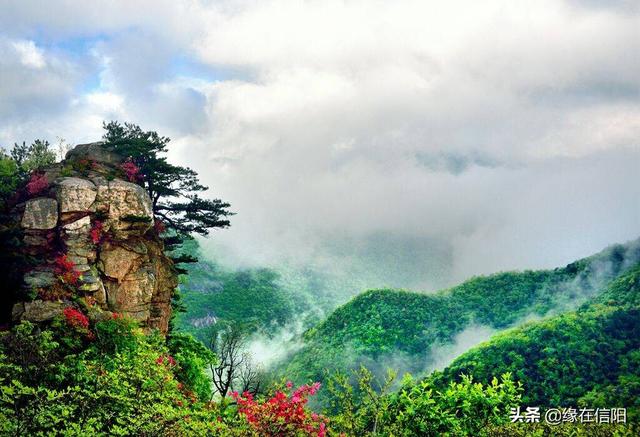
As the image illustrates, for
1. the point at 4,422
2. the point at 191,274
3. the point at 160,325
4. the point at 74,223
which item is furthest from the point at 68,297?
the point at 191,274

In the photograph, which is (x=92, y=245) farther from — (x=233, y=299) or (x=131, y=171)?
(x=233, y=299)

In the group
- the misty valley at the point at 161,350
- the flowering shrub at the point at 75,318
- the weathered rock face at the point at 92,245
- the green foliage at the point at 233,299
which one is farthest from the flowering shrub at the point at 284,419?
the green foliage at the point at 233,299

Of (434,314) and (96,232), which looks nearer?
(96,232)

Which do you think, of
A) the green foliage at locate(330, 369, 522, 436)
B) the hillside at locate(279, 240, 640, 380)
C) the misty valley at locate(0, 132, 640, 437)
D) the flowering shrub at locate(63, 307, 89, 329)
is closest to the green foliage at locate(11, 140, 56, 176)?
the misty valley at locate(0, 132, 640, 437)

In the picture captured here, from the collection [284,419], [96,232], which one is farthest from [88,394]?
[96,232]

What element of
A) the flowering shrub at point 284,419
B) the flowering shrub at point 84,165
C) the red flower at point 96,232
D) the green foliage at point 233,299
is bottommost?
the flowering shrub at point 284,419

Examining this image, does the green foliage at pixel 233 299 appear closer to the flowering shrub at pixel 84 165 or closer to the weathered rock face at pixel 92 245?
the weathered rock face at pixel 92 245

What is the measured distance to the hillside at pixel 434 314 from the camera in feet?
281

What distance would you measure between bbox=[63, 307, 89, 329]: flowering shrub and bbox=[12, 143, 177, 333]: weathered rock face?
2.08 feet

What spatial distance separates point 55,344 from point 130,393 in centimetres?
599

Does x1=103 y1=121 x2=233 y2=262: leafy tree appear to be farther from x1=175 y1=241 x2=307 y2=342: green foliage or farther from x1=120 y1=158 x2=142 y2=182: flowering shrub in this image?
x1=175 y1=241 x2=307 y2=342: green foliage

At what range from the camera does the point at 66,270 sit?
26.6m

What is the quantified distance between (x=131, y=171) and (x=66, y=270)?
27.2ft

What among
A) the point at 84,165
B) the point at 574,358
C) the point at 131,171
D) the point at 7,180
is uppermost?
the point at 131,171
